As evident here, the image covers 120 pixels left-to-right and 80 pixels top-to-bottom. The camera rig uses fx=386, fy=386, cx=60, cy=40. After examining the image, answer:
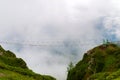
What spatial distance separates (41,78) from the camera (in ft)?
441

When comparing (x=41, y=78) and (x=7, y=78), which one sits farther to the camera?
(x=41, y=78)

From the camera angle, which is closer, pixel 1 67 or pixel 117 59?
pixel 1 67

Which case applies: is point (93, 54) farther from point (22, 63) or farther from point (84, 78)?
point (22, 63)

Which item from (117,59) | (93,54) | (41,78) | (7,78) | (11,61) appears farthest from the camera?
(93,54)

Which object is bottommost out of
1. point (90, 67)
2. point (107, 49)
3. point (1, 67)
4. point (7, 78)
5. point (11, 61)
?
point (7, 78)

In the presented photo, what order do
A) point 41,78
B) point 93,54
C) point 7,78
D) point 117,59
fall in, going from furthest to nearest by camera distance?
1. point 93,54
2. point 117,59
3. point 41,78
4. point 7,78

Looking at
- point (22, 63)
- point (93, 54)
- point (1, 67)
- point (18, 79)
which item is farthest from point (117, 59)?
point (18, 79)

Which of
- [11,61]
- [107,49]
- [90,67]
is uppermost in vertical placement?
[107,49]

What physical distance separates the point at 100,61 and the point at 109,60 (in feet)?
17.1

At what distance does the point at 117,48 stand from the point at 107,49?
540 cm

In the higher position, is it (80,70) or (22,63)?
(80,70)

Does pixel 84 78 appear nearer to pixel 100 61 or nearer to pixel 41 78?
pixel 100 61

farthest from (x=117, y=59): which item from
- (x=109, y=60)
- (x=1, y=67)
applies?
(x=1, y=67)

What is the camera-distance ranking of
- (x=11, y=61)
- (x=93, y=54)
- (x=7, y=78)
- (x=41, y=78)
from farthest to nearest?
(x=93, y=54), (x=11, y=61), (x=41, y=78), (x=7, y=78)
